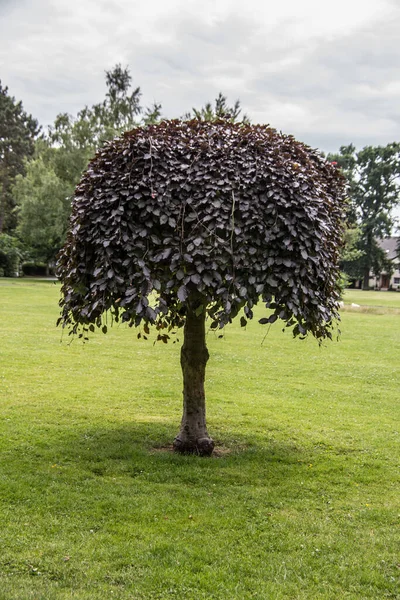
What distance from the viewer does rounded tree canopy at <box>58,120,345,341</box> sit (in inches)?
230

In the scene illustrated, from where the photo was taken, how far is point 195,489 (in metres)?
6.09

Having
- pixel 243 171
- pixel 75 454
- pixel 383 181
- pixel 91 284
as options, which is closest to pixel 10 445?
pixel 75 454

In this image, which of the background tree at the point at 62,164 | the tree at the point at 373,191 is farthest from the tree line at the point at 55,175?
the tree at the point at 373,191

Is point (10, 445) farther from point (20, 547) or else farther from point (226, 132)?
point (226, 132)

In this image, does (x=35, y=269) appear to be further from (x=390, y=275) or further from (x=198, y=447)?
(x=198, y=447)

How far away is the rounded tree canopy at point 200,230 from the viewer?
5.85 metres

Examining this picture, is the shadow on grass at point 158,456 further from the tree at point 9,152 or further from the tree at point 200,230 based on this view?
the tree at point 9,152

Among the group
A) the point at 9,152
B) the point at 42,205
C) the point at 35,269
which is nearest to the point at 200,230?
the point at 42,205

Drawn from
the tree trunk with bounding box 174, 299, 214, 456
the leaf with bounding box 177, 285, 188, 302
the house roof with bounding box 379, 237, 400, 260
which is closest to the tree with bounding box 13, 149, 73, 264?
the tree trunk with bounding box 174, 299, 214, 456

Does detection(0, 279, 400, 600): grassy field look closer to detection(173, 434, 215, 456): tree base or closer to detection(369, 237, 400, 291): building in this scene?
detection(173, 434, 215, 456): tree base

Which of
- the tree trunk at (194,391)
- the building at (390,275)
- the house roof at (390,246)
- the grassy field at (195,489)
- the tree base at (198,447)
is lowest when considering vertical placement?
the grassy field at (195,489)

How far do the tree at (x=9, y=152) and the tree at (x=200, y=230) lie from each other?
201ft

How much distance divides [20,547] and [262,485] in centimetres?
275

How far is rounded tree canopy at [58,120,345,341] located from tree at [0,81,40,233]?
61313mm
